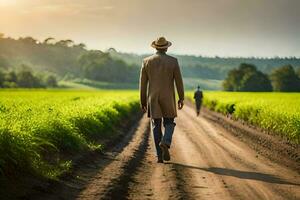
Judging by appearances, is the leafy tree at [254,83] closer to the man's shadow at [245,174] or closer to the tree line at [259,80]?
the tree line at [259,80]

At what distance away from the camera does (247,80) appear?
5002 inches

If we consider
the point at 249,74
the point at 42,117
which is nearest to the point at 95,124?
the point at 42,117

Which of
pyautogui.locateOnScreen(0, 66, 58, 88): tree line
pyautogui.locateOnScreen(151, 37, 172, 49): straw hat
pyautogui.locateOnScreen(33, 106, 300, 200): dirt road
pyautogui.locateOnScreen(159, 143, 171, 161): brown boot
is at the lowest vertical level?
pyautogui.locateOnScreen(33, 106, 300, 200): dirt road

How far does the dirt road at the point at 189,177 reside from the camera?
25.6 ft

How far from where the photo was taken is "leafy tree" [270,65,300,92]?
136500 millimetres

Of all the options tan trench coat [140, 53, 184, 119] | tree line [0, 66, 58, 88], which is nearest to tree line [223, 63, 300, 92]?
tree line [0, 66, 58, 88]

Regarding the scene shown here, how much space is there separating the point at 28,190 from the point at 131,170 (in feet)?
10.1

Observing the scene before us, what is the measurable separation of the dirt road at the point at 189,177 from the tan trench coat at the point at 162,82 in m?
1.21

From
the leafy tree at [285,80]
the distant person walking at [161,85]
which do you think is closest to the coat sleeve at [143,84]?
the distant person walking at [161,85]

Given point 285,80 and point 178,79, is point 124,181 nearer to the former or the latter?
point 178,79

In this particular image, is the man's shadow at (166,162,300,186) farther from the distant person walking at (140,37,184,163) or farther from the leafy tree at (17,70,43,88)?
the leafy tree at (17,70,43,88)

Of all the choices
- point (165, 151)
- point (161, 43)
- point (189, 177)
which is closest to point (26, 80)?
point (161, 43)

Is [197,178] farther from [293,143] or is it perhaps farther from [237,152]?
[293,143]

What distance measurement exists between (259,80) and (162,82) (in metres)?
120
